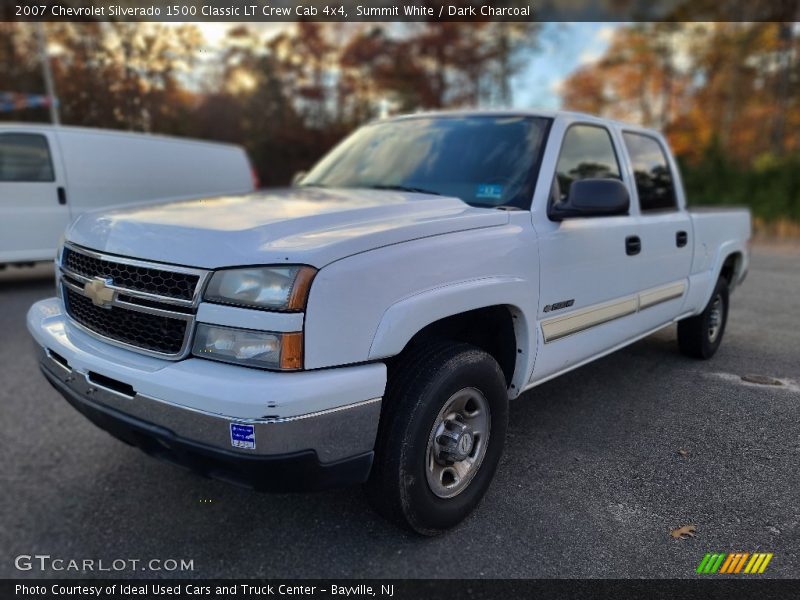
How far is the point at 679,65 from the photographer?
26.4 m

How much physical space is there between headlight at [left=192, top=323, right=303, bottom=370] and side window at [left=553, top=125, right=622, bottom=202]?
1.78 m

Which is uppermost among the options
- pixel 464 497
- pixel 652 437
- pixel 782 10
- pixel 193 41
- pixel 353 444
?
pixel 782 10

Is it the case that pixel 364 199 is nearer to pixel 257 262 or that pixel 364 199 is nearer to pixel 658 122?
pixel 257 262

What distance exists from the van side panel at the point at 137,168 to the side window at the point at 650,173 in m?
5.01

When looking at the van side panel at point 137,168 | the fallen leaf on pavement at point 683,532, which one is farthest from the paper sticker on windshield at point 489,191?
the van side panel at point 137,168

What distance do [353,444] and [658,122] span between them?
1178 inches

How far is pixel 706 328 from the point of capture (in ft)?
15.3

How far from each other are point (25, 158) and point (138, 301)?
721cm

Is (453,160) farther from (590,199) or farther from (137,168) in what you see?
(137,168)

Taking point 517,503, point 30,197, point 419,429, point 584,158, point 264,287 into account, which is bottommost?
point 517,503

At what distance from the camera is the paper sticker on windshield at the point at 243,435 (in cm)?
182
